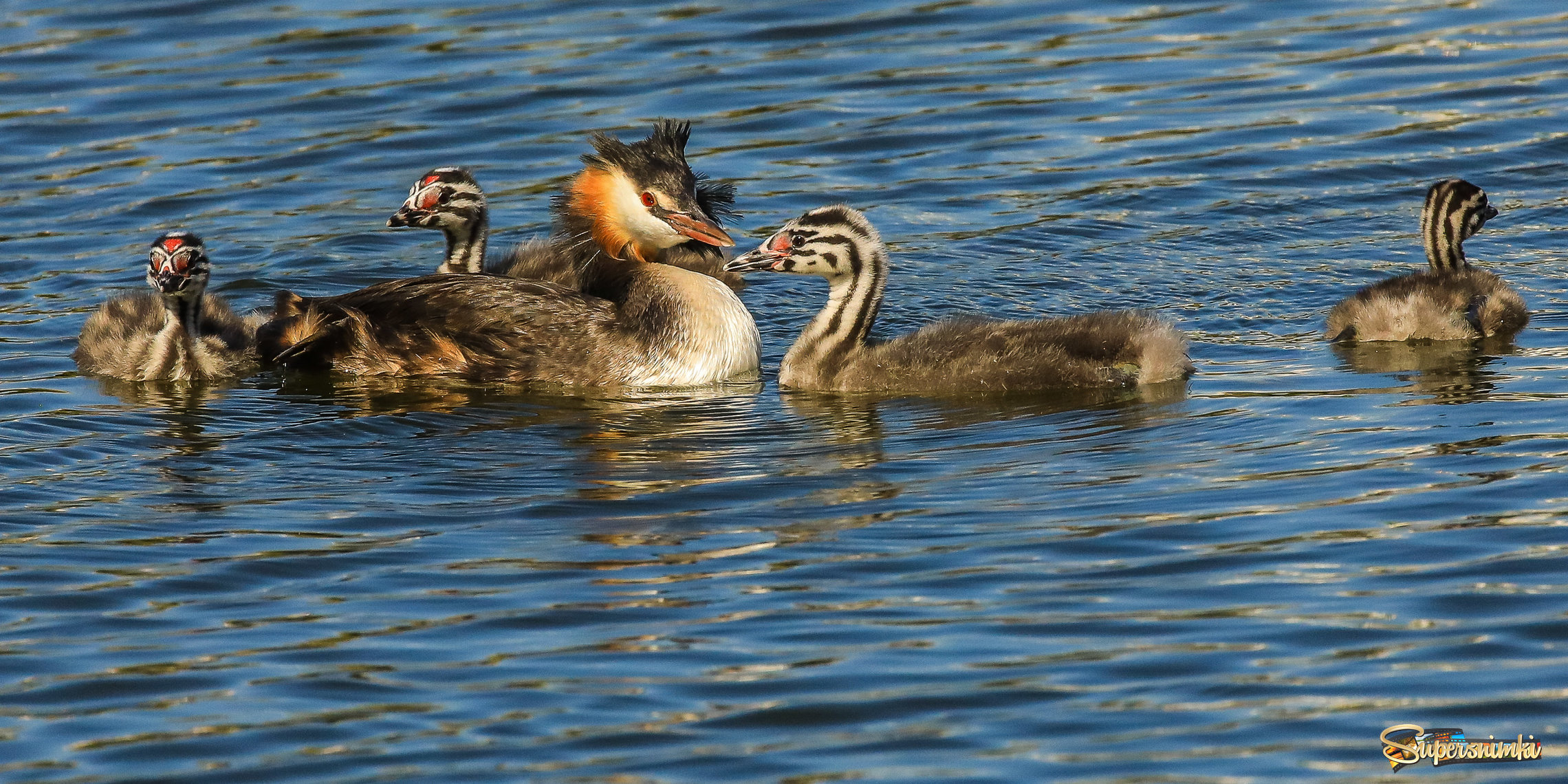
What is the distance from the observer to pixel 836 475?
9539 millimetres

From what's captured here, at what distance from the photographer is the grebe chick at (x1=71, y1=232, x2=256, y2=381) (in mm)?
12133

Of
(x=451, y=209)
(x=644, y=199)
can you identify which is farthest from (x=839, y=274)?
(x=451, y=209)

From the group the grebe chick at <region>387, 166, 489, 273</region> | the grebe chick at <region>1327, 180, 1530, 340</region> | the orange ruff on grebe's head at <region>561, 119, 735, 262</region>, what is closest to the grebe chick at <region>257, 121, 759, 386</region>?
the orange ruff on grebe's head at <region>561, 119, 735, 262</region>

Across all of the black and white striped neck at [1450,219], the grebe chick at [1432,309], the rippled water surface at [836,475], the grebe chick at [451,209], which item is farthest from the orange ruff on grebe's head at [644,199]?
the black and white striped neck at [1450,219]

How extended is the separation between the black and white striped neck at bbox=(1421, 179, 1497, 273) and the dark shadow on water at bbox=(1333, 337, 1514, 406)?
78 centimetres

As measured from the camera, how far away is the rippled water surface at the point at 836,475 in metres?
6.91

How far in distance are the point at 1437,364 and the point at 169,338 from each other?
7030 mm

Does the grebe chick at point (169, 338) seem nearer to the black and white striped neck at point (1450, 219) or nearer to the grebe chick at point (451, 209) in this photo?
the grebe chick at point (451, 209)

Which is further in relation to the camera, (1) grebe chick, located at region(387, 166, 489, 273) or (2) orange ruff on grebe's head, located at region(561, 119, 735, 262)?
(1) grebe chick, located at region(387, 166, 489, 273)

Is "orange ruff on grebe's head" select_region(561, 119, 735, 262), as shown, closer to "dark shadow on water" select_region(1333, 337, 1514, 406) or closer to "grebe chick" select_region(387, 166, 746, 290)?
"grebe chick" select_region(387, 166, 746, 290)

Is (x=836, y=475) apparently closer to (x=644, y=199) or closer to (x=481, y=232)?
(x=644, y=199)

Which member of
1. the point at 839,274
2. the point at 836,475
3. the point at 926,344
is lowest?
the point at 836,475

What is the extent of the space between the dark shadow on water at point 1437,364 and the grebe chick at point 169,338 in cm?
628

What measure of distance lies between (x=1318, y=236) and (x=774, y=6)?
8.20 m
